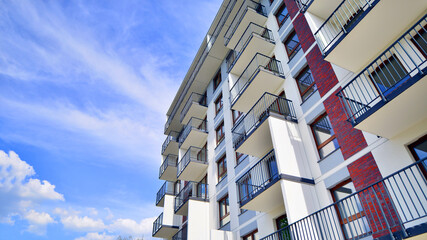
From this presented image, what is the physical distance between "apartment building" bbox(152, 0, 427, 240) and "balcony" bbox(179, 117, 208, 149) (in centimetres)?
10

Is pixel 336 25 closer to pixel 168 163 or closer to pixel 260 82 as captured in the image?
pixel 260 82

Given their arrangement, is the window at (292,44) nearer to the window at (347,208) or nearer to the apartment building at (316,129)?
the apartment building at (316,129)

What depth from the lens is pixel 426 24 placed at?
802 cm

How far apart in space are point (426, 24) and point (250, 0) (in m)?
11.7

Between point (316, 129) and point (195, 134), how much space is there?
1067cm

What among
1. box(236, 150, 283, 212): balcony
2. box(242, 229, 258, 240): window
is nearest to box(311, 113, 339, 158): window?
box(236, 150, 283, 212): balcony

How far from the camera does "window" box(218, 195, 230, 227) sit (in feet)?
50.4

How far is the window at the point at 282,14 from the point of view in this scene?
15447 millimetres

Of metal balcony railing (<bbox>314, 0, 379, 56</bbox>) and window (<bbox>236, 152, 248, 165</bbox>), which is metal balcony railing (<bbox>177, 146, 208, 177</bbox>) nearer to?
window (<bbox>236, 152, 248, 165</bbox>)

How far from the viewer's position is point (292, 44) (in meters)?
14.2

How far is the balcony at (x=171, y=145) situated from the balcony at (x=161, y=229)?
21.0ft

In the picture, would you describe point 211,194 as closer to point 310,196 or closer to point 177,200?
point 177,200

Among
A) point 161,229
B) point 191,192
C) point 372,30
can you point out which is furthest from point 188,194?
point 372,30

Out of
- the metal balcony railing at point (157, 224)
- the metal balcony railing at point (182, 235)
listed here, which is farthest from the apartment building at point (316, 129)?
the metal balcony railing at point (157, 224)
